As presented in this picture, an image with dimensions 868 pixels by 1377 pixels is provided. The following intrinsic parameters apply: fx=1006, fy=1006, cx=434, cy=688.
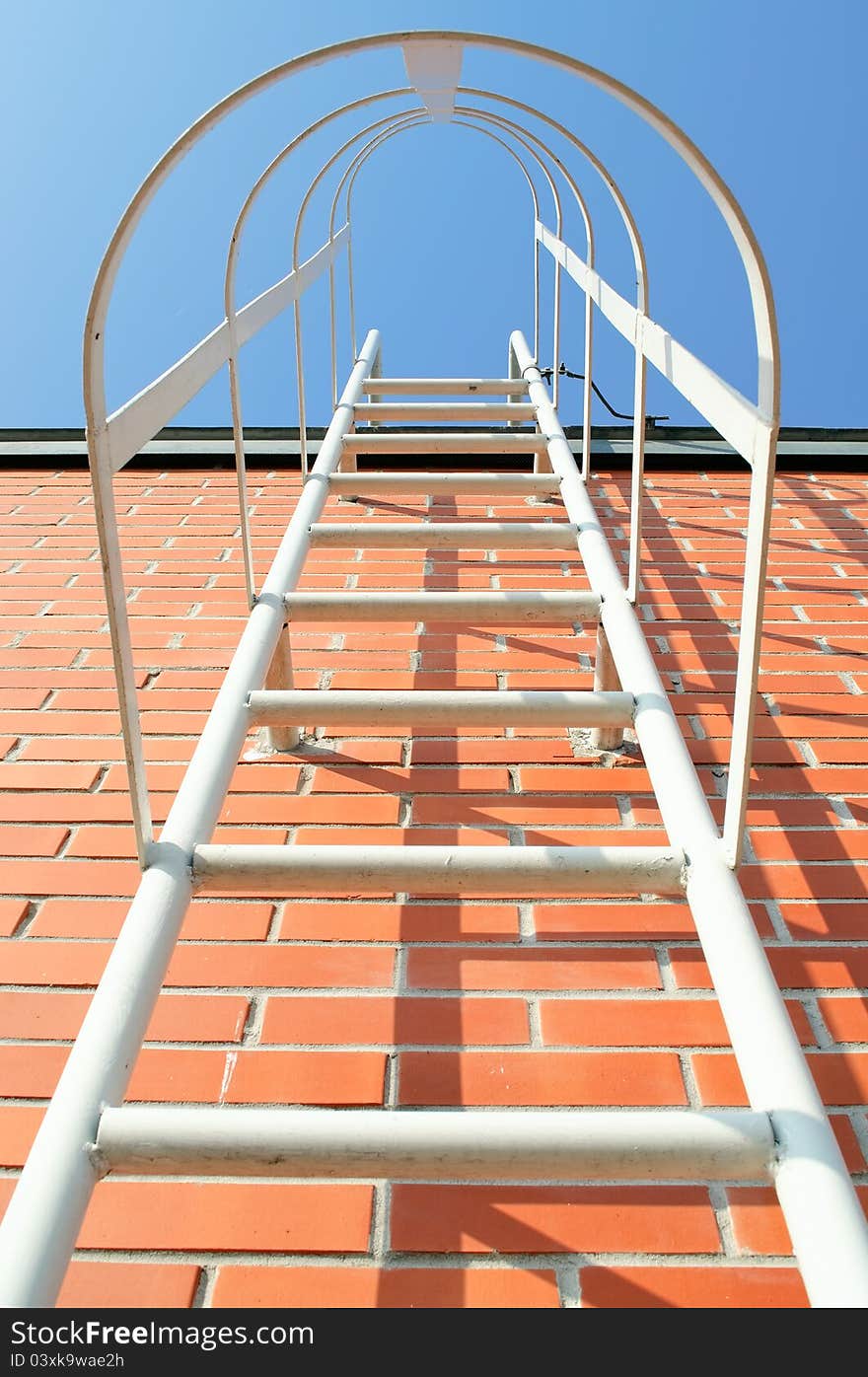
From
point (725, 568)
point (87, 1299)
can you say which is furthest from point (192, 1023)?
point (725, 568)

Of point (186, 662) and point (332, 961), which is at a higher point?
point (186, 662)

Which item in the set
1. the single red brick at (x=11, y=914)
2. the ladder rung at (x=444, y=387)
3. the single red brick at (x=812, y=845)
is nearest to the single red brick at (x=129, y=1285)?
the single red brick at (x=11, y=914)

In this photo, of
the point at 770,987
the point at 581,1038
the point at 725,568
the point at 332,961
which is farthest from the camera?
the point at 725,568

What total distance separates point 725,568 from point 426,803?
1.20 meters

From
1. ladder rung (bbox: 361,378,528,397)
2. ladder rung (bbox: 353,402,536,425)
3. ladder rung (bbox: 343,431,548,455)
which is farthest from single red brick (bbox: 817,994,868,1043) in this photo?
ladder rung (bbox: 361,378,528,397)

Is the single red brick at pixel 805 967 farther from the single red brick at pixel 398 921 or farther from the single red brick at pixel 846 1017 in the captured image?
the single red brick at pixel 398 921

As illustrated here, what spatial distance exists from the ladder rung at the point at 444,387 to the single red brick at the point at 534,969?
1933mm

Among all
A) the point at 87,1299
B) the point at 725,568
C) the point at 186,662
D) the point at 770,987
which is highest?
the point at 725,568

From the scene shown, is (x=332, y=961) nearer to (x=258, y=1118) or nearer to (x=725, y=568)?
(x=258, y=1118)

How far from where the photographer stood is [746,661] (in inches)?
41.8

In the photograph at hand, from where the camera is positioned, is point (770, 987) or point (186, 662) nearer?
point (770, 987)

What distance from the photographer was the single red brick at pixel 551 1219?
1046mm

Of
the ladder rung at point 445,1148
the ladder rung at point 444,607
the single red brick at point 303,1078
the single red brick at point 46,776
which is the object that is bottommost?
the ladder rung at point 445,1148
